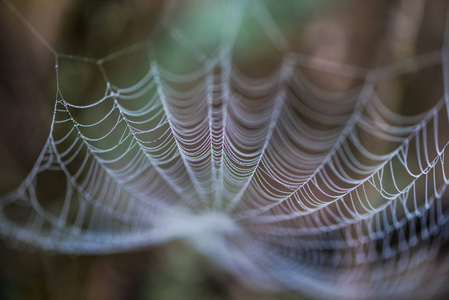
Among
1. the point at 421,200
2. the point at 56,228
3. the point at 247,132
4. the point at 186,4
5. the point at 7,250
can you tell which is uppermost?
the point at 186,4

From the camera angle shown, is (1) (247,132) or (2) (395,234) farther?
(2) (395,234)

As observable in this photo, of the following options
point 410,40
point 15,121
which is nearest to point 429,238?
point 410,40

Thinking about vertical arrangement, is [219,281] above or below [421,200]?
below

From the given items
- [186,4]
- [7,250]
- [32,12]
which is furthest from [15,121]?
[186,4]

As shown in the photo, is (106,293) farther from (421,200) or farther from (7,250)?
(421,200)

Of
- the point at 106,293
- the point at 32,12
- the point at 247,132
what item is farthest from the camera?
the point at 106,293

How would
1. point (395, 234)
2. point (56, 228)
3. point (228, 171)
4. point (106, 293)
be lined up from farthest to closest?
point (106, 293), point (395, 234), point (56, 228), point (228, 171)
